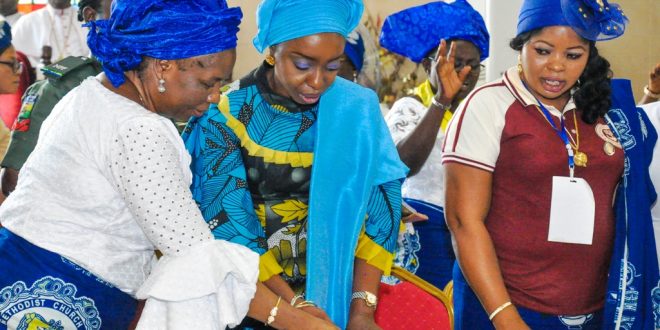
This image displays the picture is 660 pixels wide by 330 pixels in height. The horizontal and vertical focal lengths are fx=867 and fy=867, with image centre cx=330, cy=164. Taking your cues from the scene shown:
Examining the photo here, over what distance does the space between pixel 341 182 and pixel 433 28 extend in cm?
145

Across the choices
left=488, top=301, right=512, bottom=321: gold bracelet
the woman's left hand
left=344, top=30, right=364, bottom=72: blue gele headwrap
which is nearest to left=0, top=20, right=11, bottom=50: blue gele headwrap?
left=344, top=30, right=364, bottom=72: blue gele headwrap

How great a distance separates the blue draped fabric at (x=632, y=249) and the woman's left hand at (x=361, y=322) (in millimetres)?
620

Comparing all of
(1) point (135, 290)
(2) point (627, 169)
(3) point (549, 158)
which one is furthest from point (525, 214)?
(1) point (135, 290)

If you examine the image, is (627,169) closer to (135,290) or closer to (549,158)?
(549,158)

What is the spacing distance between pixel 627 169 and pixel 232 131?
105 centimetres

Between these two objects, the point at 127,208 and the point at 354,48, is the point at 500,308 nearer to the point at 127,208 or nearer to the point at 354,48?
the point at 127,208

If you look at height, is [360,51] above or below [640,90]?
above

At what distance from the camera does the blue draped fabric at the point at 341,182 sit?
2.34 meters

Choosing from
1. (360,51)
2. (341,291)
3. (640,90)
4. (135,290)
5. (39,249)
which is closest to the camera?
(39,249)

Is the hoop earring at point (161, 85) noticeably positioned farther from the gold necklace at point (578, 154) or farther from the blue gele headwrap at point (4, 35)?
the blue gele headwrap at point (4, 35)

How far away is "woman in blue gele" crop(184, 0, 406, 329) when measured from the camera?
2277 millimetres

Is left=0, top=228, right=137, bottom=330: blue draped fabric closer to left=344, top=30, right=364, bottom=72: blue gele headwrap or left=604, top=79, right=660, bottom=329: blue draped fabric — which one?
left=604, top=79, right=660, bottom=329: blue draped fabric

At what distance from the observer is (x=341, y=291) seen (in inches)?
92.9

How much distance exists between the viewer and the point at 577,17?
2.28m
